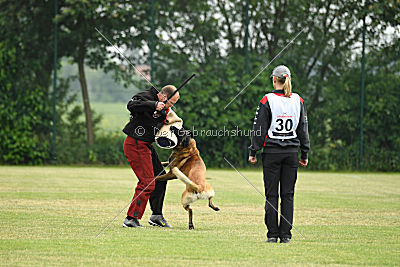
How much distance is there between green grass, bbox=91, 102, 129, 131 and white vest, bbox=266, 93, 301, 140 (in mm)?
13517

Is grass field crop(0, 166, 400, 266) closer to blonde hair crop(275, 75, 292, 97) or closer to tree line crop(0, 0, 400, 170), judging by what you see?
blonde hair crop(275, 75, 292, 97)

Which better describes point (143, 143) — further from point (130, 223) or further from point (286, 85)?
point (286, 85)

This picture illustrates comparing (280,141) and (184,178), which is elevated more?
(280,141)

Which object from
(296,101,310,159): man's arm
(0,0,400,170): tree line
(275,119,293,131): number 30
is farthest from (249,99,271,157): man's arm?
(0,0,400,170): tree line

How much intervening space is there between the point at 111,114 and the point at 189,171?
12.4 meters

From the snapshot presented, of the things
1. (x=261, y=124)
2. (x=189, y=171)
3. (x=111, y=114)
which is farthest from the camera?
(x=111, y=114)

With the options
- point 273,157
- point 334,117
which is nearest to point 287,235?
point 273,157

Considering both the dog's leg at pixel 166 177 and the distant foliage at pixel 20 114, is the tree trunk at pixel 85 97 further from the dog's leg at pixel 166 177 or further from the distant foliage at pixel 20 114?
the dog's leg at pixel 166 177

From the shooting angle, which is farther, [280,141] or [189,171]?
[189,171]

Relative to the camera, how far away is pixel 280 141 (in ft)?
22.9

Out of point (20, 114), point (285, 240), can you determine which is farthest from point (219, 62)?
point (285, 240)


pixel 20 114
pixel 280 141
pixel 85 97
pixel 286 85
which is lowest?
pixel 20 114

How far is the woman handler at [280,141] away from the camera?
6938 mm

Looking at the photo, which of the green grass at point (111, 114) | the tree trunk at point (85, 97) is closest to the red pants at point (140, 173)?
the green grass at point (111, 114)
